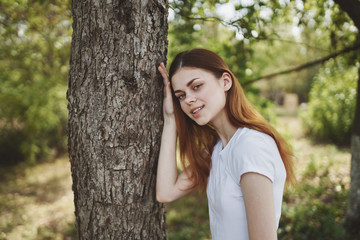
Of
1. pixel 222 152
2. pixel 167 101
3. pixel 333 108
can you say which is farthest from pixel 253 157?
pixel 333 108

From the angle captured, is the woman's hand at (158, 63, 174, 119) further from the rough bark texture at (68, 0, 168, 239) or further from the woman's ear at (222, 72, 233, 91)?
the woman's ear at (222, 72, 233, 91)

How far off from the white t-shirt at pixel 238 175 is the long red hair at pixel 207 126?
0.38 feet

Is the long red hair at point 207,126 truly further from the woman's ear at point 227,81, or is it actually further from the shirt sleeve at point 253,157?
the shirt sleeve at point 253,157

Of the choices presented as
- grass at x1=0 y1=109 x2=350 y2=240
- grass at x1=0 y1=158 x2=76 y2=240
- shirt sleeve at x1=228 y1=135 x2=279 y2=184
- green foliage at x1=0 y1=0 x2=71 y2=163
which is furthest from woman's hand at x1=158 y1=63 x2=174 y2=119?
grass at x1=0 y1=158 x2=76 y2=240

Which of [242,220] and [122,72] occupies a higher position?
[122,72]

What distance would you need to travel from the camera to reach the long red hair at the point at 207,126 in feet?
5.32

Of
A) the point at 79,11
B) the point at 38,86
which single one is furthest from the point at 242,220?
the point at 38,86

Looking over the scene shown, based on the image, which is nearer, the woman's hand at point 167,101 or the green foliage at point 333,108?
the woman's hand at point 167,101

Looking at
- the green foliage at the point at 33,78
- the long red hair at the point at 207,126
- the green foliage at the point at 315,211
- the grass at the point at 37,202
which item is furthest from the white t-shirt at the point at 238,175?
the grass at the point at 37,202

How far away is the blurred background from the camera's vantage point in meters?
3.35

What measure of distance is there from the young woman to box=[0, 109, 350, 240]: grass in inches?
30.0

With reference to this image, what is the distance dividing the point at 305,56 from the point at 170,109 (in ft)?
72.0

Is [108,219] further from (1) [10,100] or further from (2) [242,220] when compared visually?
(1) [10,100]

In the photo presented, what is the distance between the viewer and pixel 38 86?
22.3 ft
